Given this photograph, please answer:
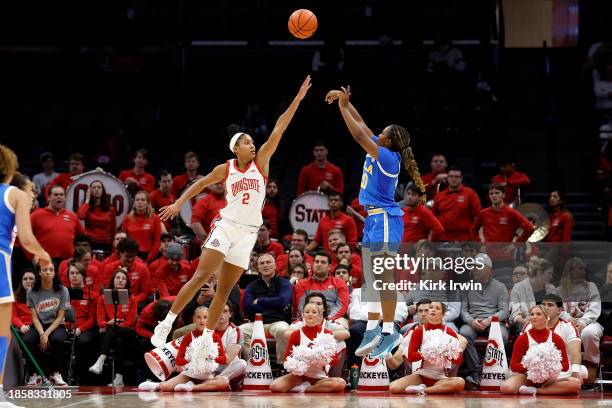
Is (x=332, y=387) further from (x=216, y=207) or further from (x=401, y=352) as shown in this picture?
(x=216, y=207)

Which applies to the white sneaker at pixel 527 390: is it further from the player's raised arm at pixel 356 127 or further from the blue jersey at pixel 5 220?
the blue jersey at pixel 5 220

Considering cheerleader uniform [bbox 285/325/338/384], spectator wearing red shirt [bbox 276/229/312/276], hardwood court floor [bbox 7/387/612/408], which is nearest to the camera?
hardwood court floor [bbox 7/387/612/408]

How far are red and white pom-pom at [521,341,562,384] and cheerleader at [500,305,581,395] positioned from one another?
12 cm

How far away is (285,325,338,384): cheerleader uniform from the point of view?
13.0m

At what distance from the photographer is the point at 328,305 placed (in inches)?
545

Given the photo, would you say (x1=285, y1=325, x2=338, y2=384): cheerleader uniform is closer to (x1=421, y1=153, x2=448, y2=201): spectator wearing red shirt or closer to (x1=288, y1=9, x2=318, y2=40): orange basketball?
(x1=288, y1=9, x2=318, y2=40): orange basketball

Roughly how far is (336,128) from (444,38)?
3.32 m

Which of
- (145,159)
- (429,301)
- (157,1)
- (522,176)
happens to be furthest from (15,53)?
(429,301)

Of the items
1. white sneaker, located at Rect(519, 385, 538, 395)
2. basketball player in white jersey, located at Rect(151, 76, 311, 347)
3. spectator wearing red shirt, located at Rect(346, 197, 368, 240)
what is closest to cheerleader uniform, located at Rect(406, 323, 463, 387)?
white sneaker, located at Rect(519, 385, 538, 395)

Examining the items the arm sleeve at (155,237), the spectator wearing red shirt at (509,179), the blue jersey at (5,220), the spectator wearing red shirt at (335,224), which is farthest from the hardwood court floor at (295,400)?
the spectator wearing red shirt at (509,179)

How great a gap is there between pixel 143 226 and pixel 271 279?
2.77 meters

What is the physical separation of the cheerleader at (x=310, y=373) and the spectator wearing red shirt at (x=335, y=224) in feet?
9.08

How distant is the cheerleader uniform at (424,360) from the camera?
12.8m

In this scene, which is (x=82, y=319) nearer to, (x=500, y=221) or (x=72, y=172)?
(x=72, y=172)
